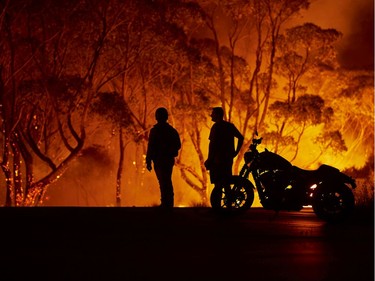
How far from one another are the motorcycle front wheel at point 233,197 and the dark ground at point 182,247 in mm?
180

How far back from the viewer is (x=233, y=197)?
1096cm

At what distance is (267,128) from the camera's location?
32.2 meters

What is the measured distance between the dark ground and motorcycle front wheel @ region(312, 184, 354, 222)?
0.16 m

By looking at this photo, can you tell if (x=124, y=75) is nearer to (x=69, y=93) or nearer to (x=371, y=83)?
(x=69, y=93)

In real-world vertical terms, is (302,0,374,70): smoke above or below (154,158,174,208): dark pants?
above

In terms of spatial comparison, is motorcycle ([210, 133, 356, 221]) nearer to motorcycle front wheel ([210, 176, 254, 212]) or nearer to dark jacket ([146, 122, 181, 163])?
motorcycle front wheel ([210, 176, 254, 212])

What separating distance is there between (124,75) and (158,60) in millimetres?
1729

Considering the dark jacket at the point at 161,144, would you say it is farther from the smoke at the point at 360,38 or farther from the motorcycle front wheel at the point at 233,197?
the smoke at the point at 360,38

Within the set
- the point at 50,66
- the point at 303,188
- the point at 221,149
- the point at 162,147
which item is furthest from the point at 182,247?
the point at 50,66

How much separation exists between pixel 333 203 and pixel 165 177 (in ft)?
10.9

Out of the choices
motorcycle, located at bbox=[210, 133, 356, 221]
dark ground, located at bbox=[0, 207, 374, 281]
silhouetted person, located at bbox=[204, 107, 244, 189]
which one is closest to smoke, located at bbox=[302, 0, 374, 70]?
silhouetted person, located at bbox=[204, 107, 244, 189]

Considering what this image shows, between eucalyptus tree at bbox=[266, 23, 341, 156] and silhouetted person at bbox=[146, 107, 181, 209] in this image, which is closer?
silhouetted person at bbox=[146, 107, 181, 209]

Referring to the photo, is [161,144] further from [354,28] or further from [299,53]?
[354,28]

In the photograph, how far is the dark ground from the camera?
616 centimetres
